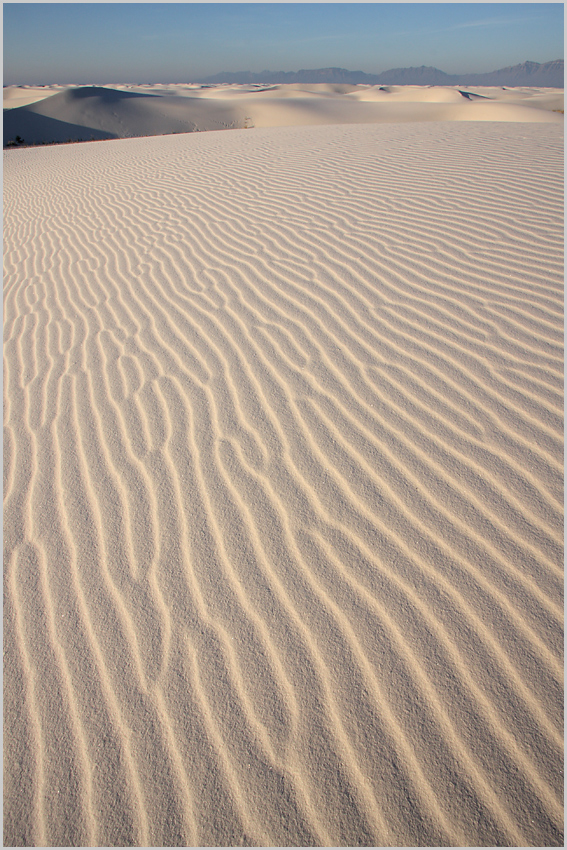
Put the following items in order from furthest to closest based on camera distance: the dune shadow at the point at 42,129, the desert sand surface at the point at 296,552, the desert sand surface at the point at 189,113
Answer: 1. the desert sand surface at the point at 189,113
2. the dune shadow at the point at 42,129
3. the desert sand surface at the point at 296,552

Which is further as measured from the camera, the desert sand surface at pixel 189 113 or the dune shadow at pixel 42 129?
the desert sand surface at pixel 189 113

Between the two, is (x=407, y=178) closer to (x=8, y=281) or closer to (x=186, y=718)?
(x=8, y=281)

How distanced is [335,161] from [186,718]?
8.61m

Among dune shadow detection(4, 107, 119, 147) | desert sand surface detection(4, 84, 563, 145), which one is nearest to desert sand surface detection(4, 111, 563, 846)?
desert sand surface detection(4, 84, 563, 145)

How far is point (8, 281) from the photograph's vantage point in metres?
5.52

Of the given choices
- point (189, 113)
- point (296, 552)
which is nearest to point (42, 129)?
point (189, 113)

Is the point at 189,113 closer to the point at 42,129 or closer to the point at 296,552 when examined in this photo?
the point at 42,129

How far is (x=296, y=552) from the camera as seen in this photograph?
7.00 feet

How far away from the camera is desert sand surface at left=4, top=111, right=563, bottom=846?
61.2 inches

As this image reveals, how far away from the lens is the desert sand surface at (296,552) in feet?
5.10

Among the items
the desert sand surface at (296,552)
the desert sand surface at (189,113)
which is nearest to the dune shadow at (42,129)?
the desert sand surface at (189,113)

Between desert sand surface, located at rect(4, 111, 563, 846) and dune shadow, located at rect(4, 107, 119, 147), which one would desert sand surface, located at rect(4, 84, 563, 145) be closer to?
dune shadow, located at rect(4, 107, 119, 147)

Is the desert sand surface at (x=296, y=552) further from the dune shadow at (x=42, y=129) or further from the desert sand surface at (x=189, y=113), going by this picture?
the dune shadow at (x=42, y=129)

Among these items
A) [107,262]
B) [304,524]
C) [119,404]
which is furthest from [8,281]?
[304,524]
